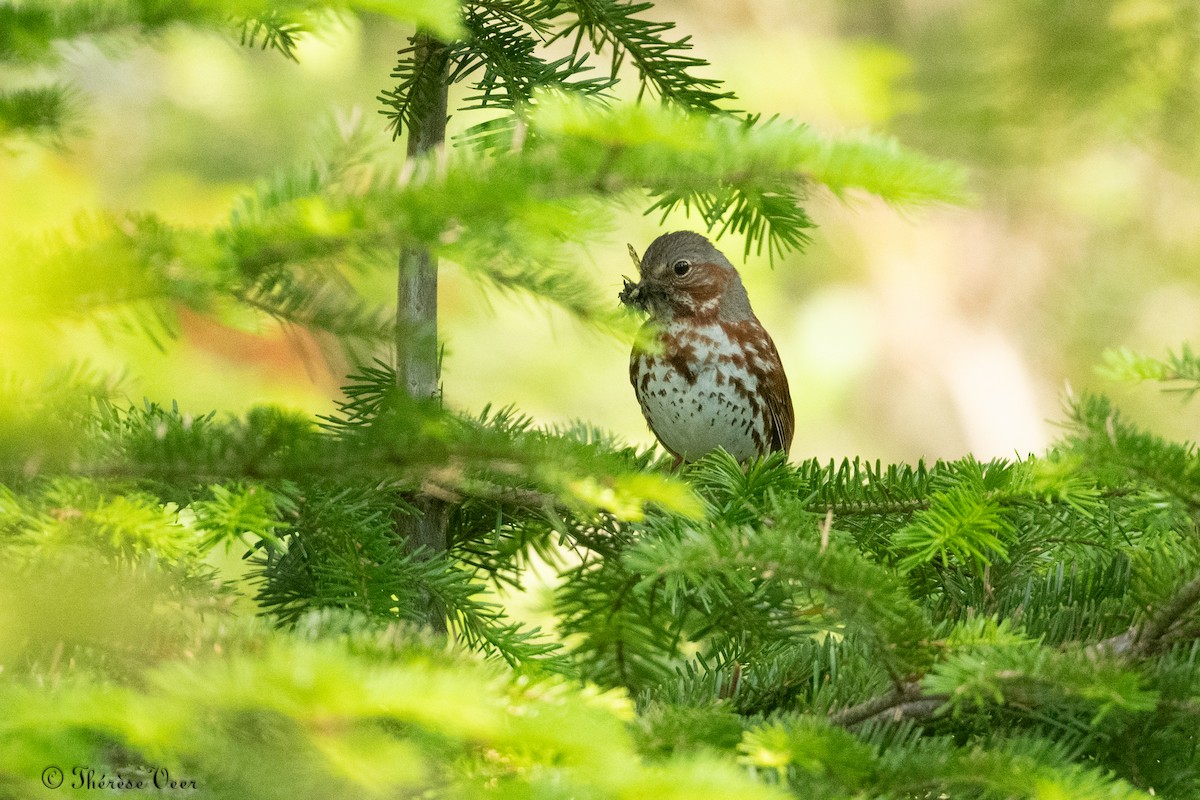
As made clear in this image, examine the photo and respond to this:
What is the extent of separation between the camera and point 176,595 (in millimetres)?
1421

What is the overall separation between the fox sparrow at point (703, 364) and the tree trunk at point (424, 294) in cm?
132

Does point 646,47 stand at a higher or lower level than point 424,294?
higher

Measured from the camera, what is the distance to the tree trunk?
1845mm

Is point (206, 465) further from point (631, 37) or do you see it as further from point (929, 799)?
point (631, 37)

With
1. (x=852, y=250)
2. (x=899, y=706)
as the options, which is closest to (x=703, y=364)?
(x=899, y=706)

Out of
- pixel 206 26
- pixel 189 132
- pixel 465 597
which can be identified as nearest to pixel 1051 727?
pixel 465 597

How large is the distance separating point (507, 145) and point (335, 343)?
0.28m

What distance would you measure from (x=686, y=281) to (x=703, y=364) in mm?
370

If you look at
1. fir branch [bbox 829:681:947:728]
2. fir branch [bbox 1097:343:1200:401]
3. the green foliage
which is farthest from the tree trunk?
fir branch [bbox 1097:343:1200:401]

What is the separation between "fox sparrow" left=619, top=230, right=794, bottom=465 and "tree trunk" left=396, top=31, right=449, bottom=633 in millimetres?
1317

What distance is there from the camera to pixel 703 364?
3.38 meters

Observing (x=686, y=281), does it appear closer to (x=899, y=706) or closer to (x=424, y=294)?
(x=424, y=294)

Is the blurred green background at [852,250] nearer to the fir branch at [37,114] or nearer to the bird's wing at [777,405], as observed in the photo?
the bird's wing at [777,405]

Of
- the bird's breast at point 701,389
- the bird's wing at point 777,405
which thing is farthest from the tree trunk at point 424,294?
the bird's wing at point 777,405
